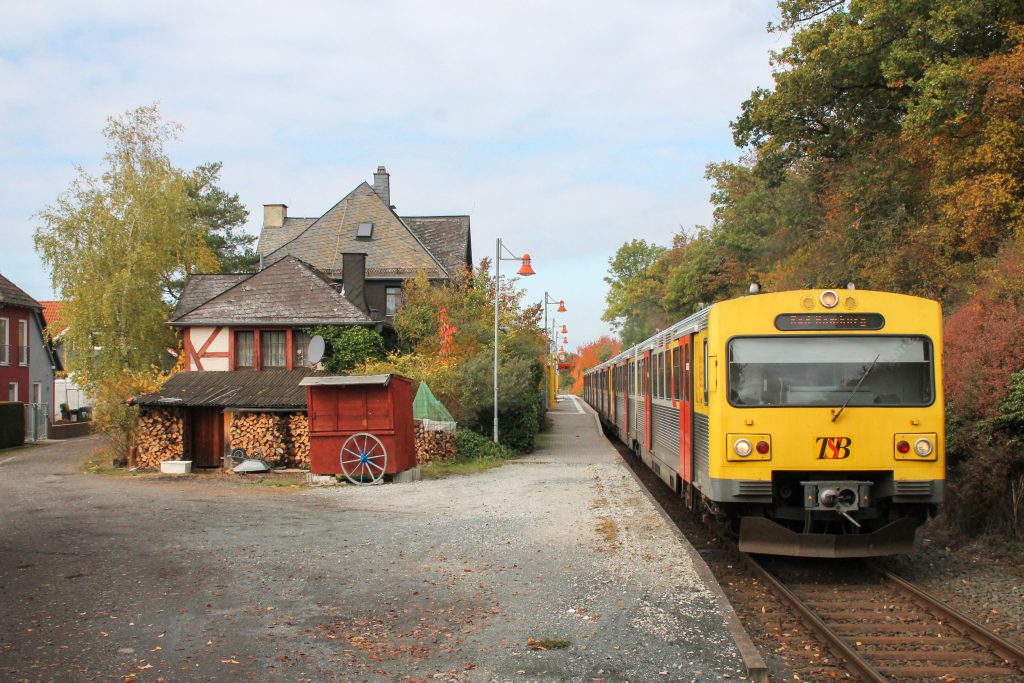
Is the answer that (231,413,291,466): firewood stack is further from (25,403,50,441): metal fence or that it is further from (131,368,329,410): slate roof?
(25,403,50,441): metal fence

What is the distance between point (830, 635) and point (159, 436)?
20486 millimetres

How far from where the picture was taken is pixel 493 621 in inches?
302

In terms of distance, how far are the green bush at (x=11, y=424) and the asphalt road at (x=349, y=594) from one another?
65.5 feet

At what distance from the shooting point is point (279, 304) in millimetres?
30031

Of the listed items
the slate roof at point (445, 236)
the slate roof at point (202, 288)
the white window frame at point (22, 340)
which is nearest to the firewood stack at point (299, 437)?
the slate roof at point (202, 288)

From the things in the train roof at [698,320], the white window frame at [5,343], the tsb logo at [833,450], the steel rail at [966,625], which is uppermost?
the white window frame at [5,343]

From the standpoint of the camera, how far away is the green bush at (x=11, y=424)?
107 feet

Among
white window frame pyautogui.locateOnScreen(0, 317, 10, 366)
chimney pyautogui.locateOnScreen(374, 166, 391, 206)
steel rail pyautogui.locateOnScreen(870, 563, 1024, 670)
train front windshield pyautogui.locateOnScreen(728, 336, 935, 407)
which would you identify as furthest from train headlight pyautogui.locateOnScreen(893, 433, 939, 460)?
chimney pyautogui.locateOnScreen(374, 166, 391, 206)

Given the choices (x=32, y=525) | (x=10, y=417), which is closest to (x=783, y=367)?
(x=32, y=525)

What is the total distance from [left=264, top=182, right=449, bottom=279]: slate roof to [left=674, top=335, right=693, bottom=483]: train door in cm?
2775

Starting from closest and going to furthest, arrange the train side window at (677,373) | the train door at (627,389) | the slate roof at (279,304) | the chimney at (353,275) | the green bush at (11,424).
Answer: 1. the train side window at (677,373)
2. the train door at (627,389)
3. the slate roof at (279,304)
4. the green bush at (11,424)
5. the chimney at (353,275)

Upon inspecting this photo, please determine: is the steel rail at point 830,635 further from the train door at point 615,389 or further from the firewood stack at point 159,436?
the firewood stack at point 159,436

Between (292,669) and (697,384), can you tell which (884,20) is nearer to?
(697,384)

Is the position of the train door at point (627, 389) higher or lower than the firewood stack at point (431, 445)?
higher
